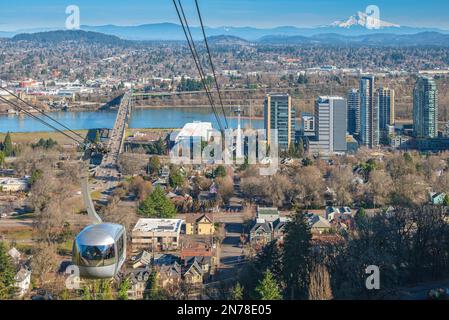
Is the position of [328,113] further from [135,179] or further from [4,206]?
[4,206]

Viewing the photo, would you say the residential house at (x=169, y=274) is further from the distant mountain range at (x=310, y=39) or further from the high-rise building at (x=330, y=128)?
the distant mountain range at (x=310, y=39)

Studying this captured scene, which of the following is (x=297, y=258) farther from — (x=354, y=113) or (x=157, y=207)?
(x=354, y=113)

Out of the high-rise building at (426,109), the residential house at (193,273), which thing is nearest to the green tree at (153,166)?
the residential house at (193,273)

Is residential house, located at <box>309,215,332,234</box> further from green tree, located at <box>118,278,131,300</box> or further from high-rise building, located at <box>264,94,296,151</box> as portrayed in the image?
high-rise building, located at <box>264,94,296,151</box>

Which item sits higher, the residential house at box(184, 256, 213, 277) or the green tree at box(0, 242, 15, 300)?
the green tree at box(0, 242, 15, 300)

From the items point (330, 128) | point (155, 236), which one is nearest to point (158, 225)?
point (155, 236)

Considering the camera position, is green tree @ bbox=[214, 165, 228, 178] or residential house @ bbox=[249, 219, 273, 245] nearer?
residential house @ bbox=[249, 219, 273, 245]

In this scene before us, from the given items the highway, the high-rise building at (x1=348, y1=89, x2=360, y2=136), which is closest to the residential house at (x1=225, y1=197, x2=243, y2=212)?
the highway
